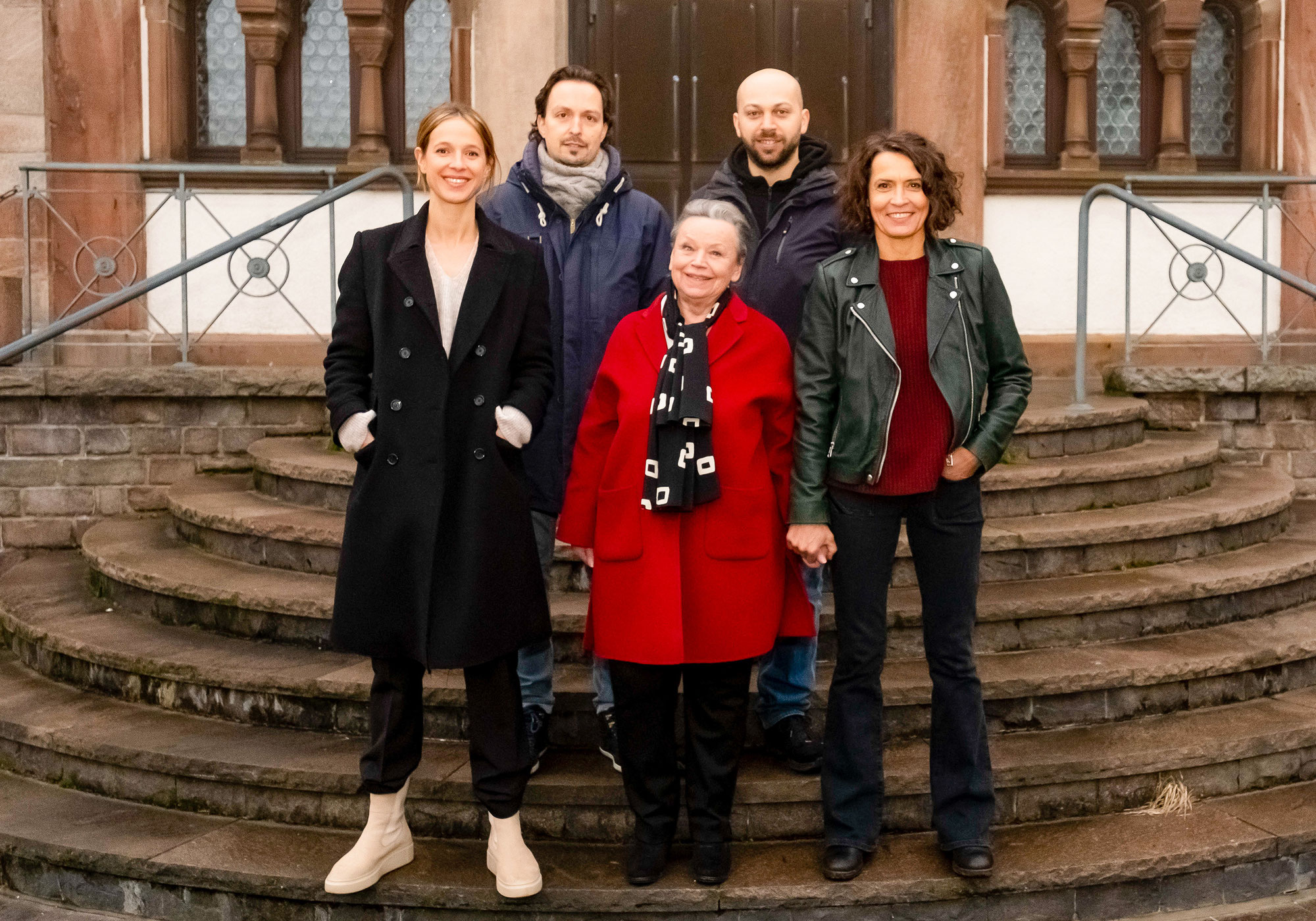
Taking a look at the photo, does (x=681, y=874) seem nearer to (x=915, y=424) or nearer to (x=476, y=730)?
(x=476, y=730)

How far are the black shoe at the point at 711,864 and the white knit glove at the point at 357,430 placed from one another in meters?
1.30

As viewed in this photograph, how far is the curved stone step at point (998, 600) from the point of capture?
4.57 meters

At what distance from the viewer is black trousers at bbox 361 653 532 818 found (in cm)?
332

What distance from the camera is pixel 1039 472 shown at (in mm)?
5391

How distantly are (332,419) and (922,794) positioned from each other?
1887 millimetres

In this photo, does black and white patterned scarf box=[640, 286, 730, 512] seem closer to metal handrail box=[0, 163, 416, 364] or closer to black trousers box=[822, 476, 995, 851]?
black trousers box=[822, 476, 995, 851]

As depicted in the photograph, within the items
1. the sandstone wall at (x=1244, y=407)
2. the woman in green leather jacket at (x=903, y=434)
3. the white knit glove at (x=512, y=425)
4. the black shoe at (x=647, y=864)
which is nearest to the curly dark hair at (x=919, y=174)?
the woman in green leather jacket at (x=903, y=434)

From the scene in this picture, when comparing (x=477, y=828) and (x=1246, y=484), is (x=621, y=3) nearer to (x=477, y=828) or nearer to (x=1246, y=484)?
(x=1246, y=484)

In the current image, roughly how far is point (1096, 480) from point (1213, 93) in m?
3.76

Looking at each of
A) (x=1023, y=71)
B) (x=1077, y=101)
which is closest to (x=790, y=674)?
(x=1077, y=101)

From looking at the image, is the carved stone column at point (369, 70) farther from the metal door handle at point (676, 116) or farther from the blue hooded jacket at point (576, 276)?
the blue hooded jacket at point (576, 276)

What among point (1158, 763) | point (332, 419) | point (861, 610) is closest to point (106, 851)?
point (332, 419)

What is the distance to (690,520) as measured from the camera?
3365mm

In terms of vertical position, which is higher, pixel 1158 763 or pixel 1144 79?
pixel 1144 79
